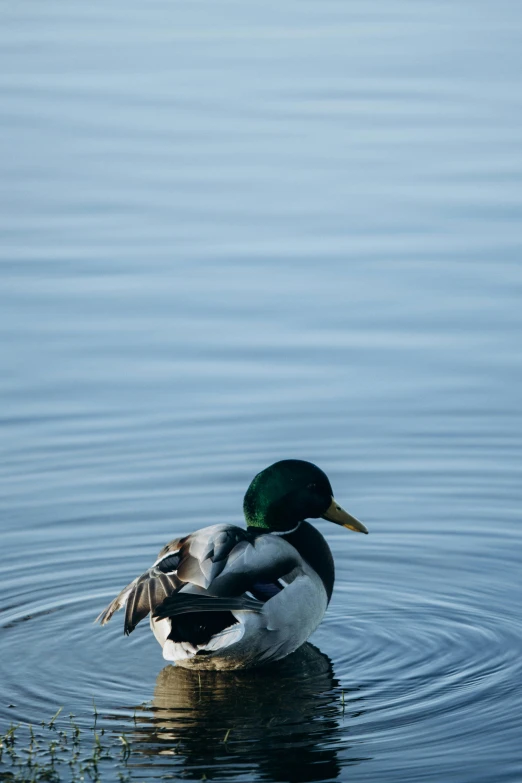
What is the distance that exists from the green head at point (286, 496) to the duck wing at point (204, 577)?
2.29 feet

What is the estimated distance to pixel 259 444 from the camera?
10992 millimetres

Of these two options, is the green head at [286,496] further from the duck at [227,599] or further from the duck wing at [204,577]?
the duck wing at [204,577]

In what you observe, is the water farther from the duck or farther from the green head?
the green head

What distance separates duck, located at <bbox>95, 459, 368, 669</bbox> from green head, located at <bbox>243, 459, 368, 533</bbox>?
1.11 feet

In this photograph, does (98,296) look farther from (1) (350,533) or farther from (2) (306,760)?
(2) (306,760)

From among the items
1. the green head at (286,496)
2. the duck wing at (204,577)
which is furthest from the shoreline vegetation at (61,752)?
the green head at (286,496)

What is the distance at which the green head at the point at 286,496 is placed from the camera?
8.49m

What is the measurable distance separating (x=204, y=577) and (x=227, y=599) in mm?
147

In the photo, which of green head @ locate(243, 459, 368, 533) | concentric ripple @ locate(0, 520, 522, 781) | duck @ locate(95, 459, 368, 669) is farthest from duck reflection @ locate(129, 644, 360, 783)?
green head @ locate(243, 459, 368, 533)

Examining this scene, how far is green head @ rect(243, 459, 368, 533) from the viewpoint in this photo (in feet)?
27.9

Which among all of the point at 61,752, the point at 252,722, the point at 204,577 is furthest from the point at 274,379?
the point at 61,752

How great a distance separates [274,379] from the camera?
12180 millimetres

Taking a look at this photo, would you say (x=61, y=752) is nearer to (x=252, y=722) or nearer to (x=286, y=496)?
(x=252, y=722)

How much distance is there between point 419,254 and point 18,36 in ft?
45.1
